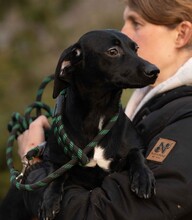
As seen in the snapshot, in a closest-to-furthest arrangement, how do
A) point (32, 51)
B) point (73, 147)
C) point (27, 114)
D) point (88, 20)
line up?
point (73, 147)
point (27, 114)
point (32, 51)
point (88, 20)

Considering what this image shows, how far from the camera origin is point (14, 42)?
28.0 ft

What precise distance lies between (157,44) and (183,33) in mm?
129

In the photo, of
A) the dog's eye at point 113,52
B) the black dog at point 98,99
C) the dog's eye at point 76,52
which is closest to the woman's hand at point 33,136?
the black dog at point 98,99

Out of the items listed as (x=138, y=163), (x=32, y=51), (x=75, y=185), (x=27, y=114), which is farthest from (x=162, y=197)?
(x=32, y=51)

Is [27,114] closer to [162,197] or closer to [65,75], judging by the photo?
[65,75]

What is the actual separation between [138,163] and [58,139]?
1.14 feet

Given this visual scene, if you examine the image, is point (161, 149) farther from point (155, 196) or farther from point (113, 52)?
point (113, 52)

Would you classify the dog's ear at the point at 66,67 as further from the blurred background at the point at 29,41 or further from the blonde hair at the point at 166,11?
the blurred background at the point at 29,41

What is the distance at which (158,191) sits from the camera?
89.7 inches

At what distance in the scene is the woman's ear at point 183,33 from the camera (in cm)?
298

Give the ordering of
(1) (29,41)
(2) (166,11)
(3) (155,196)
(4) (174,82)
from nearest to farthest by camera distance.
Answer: (3) (155,196) → (4) (174,82) → (2) (166,11) → (1) (29,41)

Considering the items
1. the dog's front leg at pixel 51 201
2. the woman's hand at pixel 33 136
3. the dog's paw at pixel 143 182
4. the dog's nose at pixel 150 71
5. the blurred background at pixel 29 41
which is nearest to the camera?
the dog's paw at pixel 143 182

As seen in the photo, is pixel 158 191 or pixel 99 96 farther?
pixel 99 96

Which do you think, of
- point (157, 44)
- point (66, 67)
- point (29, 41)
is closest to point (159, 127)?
point (66, 67)
